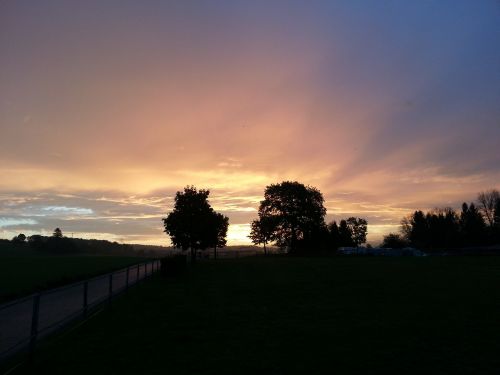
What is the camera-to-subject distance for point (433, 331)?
35.8 feet

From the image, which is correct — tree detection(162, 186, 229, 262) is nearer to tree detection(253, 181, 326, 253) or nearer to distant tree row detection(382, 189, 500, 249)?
tree detection(253, 181, 326, 253)

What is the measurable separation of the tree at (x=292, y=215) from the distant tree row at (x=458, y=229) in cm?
3612

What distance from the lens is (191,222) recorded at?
2398 inches

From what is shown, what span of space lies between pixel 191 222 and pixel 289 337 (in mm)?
51364

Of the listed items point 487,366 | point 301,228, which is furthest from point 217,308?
point 301,228

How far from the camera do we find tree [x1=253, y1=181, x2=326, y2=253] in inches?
3765

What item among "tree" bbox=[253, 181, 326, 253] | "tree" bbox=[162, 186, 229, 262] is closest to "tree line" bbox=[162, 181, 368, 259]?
"tree" bbox=[253, 181, 326, 253]

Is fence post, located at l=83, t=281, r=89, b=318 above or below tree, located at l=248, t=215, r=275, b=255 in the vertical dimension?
below

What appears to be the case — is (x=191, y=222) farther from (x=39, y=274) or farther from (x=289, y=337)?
(x=289, y=337)

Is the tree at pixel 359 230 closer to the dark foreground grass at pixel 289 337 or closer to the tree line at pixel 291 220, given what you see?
the tree line at pixel 291 220

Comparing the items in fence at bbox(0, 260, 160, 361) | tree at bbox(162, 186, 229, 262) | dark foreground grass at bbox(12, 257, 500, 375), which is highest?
tree at bbox(162, 186, 229, 262)

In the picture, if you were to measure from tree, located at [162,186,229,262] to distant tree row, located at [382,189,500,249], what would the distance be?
7432 centimetres

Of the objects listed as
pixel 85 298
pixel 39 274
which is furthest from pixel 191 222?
pixel 85 298

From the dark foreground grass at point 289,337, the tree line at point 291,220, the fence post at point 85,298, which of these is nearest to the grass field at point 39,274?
A: the fence post at point 85,298
